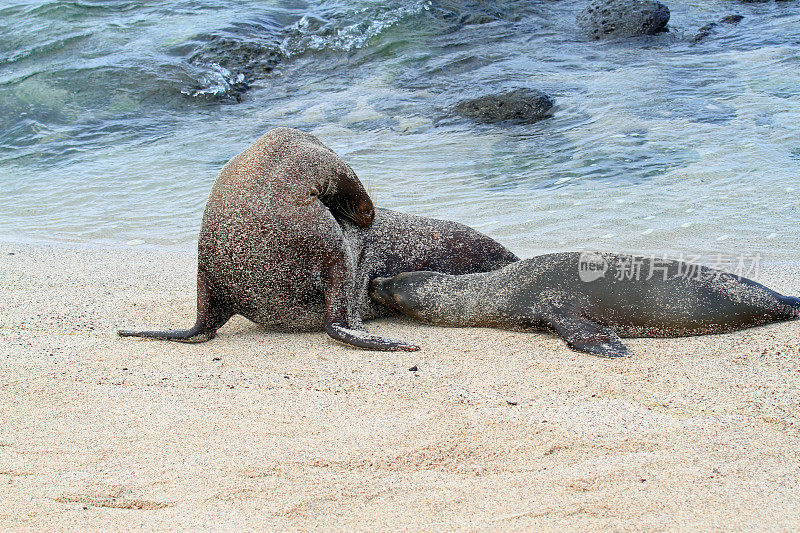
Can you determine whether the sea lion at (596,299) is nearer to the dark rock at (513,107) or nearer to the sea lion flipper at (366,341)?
the sea lion flipper at (366,341)

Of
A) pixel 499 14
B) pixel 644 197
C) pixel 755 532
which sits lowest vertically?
Result: pixel 644 197

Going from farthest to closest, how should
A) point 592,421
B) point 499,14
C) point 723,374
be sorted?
point 499,14
point 723,374
point 592,421

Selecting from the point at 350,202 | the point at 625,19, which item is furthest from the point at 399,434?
the point at 625,19

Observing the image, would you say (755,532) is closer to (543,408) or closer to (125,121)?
(543,408)

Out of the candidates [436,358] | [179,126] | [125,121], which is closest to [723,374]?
[436,358]

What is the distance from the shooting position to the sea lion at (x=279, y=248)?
4.06 metres

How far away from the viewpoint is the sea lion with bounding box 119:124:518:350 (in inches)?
160

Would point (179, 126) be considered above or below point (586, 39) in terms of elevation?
below

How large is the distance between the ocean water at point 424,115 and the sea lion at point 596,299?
70.3 inches

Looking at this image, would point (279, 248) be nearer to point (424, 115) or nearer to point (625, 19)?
point (424, 115)

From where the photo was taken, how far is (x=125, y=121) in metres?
12.0

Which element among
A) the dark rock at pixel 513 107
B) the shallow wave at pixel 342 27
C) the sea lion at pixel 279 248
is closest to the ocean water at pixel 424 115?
the shallow wave at pixel 342 27

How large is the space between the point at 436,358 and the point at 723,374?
4.09 ft

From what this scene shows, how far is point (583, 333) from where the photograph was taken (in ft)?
12.6
